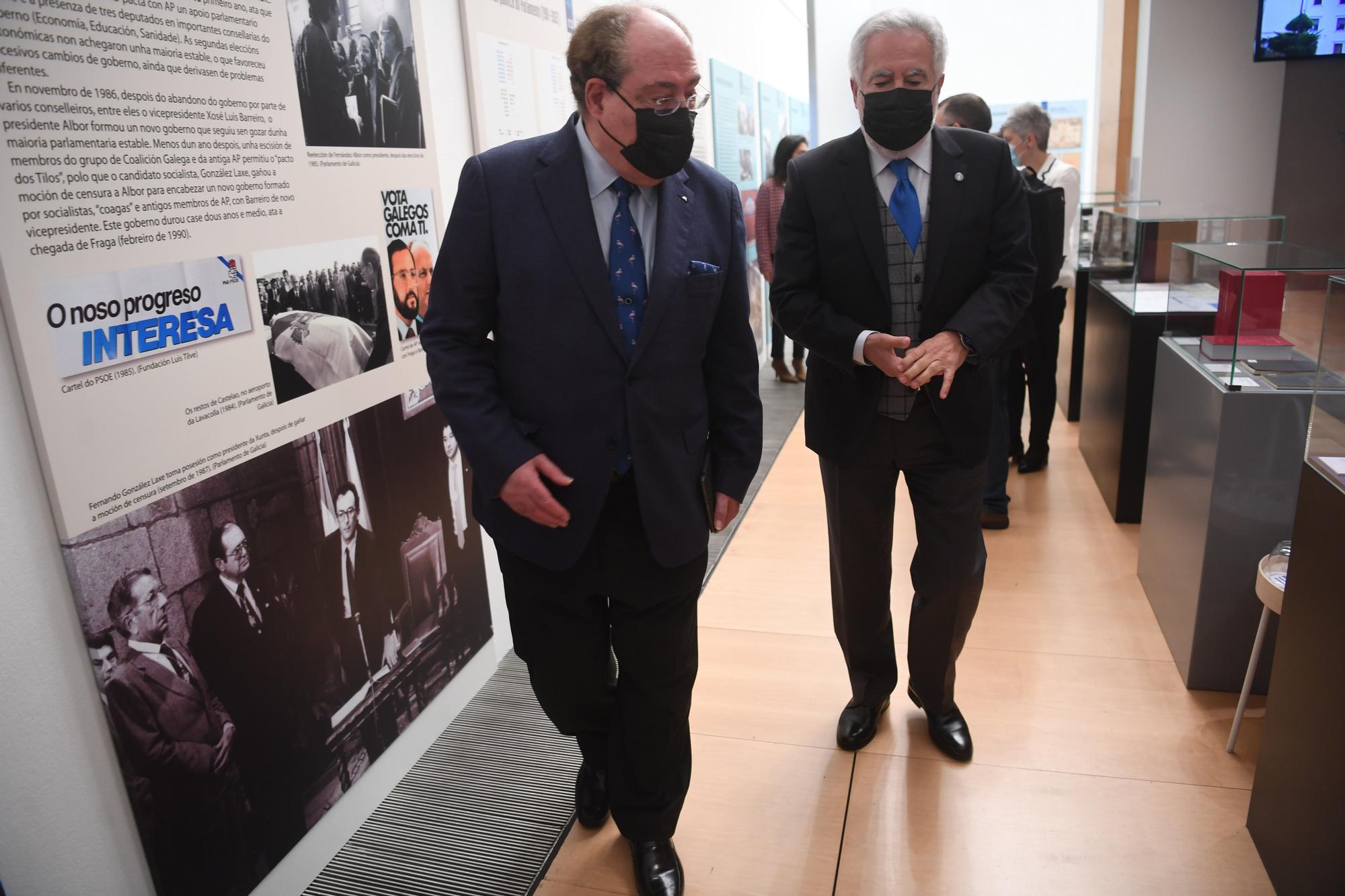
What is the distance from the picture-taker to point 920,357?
1947mm

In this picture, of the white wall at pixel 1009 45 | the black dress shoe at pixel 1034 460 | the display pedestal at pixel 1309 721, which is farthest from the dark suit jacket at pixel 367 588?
the white wall at pixel 1009 45

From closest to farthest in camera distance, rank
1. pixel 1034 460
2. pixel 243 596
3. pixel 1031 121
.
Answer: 1. pixel 243 596
2. pixel 1031 121
3. pixel 1034 460

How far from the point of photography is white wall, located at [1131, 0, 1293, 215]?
6.92 metres

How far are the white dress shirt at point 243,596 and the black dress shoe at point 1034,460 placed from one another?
3883 millimetres

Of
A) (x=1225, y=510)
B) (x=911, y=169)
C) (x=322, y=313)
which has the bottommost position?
(x=1225, y=510)

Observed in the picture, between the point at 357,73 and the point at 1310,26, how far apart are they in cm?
683

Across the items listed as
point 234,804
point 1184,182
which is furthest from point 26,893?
point 1184,182

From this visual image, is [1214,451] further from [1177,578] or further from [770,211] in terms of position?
[770,211]

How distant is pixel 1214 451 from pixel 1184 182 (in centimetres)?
584

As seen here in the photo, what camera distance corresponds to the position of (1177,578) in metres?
2.87

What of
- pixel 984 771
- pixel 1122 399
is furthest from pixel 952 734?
pixel 1122 399

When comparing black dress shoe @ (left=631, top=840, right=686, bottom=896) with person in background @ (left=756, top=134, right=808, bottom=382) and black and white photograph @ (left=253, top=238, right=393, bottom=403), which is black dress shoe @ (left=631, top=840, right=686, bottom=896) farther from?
person in background @ (left=756, top=134, right=808, bottom=382)

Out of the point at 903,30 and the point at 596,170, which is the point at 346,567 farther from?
the point at 903,30

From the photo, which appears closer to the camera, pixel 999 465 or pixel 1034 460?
pixel 999 465
